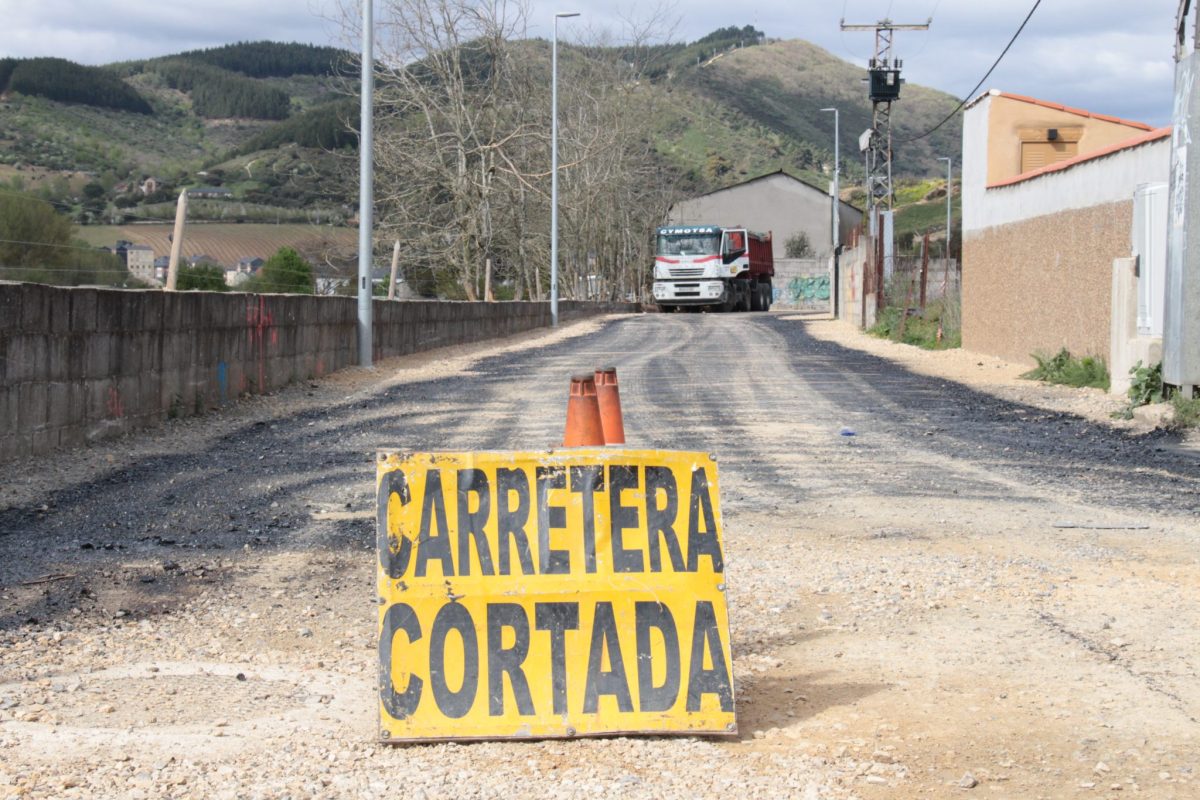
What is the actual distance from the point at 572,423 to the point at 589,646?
2.98 meters

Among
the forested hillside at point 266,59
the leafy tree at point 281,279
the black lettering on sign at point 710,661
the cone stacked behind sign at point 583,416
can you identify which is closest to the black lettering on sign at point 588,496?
the black lettering on sign at point 710,661

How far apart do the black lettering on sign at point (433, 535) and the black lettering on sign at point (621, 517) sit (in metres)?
0.53

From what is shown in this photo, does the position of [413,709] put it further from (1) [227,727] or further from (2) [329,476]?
(2) [329,476]

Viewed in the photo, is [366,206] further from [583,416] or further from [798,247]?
[798,247]

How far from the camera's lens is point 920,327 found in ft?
96.3

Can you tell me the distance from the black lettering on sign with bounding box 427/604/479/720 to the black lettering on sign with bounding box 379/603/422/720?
0.06 metres

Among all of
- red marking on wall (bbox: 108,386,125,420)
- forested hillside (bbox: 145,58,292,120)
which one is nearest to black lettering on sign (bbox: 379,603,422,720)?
red marking on wall (bbox: 108,386,125,420)

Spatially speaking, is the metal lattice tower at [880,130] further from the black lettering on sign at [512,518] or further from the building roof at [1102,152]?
the black lettering on sign at [512,518]

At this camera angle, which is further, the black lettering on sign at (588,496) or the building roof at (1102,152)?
the building roof at (1102,152)

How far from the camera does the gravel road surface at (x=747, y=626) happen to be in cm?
399

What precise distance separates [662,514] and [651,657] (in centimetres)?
46

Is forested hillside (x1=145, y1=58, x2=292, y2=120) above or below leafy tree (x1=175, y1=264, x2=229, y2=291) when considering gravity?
above

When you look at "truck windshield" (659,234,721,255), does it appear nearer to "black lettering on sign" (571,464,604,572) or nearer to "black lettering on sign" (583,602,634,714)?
"black lettering on sign" (571,464,604,572)

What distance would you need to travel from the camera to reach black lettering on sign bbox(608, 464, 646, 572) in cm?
Result: 442
